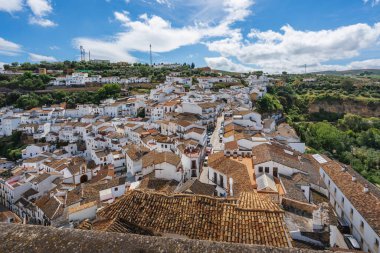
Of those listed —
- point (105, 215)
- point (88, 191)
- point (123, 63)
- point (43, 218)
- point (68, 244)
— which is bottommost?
point (43, 218)

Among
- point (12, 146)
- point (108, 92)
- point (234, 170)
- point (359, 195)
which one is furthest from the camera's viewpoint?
point (108, 92)

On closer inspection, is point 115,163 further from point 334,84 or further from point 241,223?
point 334,84

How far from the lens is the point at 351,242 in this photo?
1644cm

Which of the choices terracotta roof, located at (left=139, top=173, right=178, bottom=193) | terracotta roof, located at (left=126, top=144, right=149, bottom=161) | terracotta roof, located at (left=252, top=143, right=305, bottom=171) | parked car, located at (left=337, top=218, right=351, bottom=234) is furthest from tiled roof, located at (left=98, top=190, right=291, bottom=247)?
terracotta roof, located at (left=126, top=144, right=149, bottom=161)

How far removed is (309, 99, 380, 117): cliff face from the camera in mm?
69562

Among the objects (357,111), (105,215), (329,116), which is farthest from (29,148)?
(357,111)

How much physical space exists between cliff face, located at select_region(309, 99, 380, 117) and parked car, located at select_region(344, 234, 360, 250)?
2335 inches

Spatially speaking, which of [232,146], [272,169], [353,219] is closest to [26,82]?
[232,146]

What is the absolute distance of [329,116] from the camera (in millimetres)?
70250

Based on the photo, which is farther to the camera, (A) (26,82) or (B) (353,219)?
(A) (26,82)

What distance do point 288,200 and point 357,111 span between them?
6747 cm

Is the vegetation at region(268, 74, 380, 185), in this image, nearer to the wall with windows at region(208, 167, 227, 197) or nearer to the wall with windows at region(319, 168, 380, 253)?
the wall with windows at region(319, 168, 380, 253)

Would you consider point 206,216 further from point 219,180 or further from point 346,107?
point 346,107

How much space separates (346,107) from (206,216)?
7607cm
